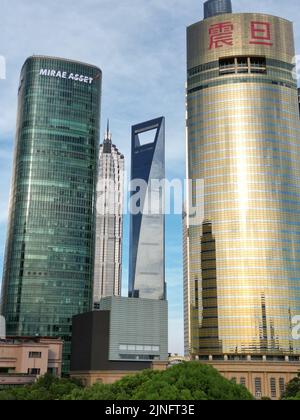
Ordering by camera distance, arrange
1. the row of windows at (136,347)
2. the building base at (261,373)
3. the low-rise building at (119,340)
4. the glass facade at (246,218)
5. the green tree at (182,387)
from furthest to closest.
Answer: the glass facade at (246,218)
the building base at (261,373)
the row of windows at (136,347)
the low-rise building at (119,340)
the green tree at (182,387)

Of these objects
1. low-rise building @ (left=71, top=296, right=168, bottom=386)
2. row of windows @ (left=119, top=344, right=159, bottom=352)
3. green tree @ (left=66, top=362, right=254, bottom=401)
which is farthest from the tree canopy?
row of windows @ (left=119, top=344, right=159, bottom=352)

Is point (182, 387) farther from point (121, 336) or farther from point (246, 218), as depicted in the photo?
point (246, 218)

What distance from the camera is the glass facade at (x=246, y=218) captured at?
17400cm

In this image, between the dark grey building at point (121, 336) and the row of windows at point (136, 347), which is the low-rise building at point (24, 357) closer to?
the dark grey building at point (121, 336)

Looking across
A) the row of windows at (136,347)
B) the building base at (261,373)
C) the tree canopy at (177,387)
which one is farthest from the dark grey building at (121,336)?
the tree canopy at (177,387)

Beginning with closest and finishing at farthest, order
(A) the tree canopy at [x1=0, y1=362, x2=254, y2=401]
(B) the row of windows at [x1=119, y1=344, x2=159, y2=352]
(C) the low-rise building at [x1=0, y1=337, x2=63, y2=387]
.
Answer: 1. (A) the tree canopy at [x1=0, y1=362, x2=254, y2=401]
2. (C) the low-rise building at [x1=0, y1=337, x2=63, y2=387]
3. (B) the row of windows at [x1=119, y1=344, x2=159, y2=352]

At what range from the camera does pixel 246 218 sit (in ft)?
604

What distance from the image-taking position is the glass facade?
174 metres

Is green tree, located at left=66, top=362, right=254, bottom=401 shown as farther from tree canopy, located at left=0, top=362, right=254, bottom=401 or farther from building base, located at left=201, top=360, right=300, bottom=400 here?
building base, located at left=201, top=360, right=300, bottom=400

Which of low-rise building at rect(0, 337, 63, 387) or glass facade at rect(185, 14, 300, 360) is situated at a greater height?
glass facade at rect(185, 14, 300, 360)

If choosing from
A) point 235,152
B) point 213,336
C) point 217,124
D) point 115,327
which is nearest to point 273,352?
point 213,336

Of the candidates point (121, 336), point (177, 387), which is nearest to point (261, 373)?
point (121, 336)

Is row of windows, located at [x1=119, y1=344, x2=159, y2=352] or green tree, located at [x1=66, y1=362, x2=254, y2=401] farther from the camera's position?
row of windows, located at [x1=119, y1=344, x2=159, y2=352]

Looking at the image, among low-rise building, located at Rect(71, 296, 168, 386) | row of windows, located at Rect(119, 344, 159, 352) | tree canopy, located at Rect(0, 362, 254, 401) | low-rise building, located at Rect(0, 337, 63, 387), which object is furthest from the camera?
row of windows, located at Rect(119, 344, 159, 352)
